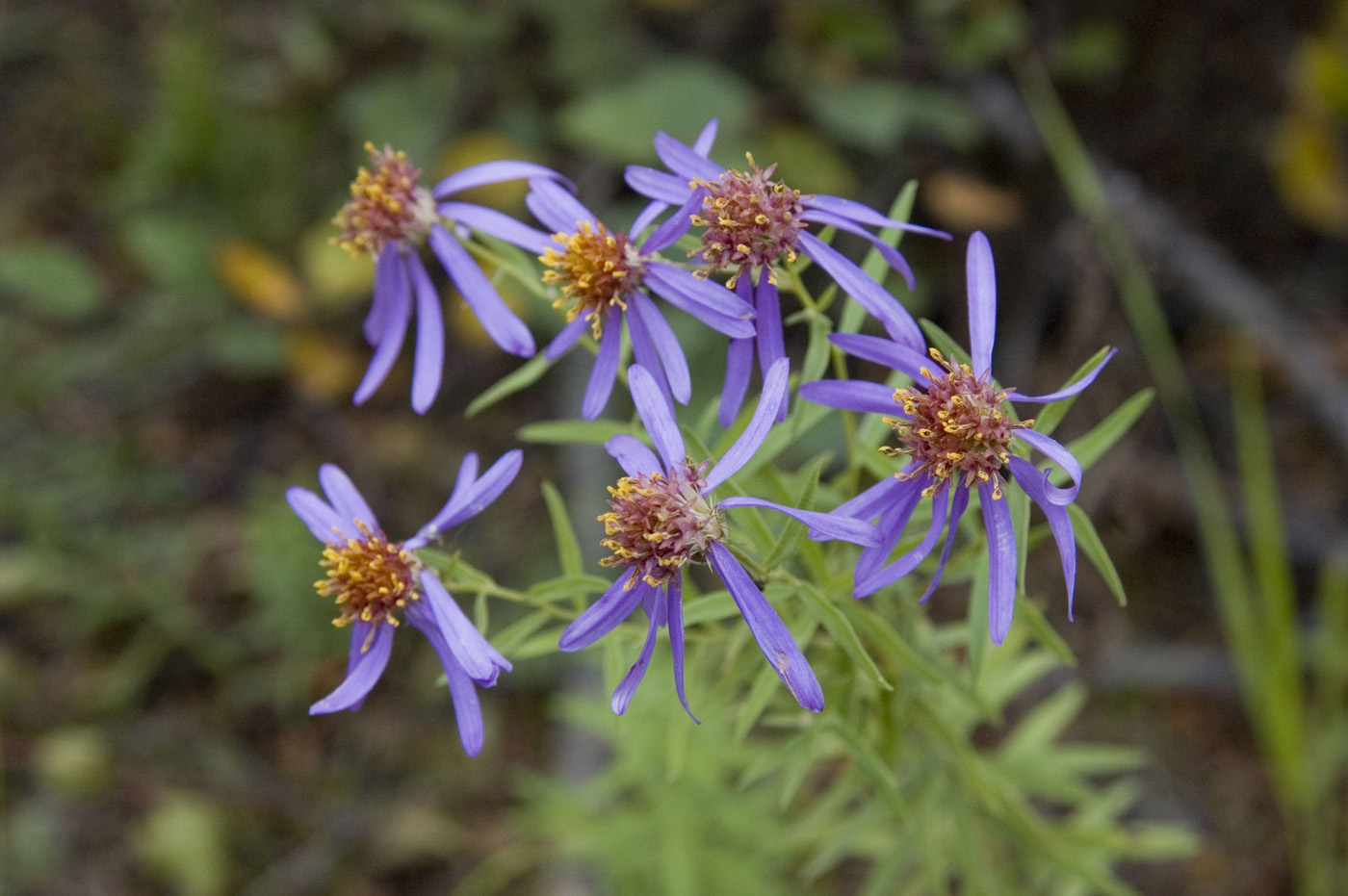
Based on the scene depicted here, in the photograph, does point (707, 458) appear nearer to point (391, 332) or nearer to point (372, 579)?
point (372, 579)

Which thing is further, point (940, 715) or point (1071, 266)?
point (1071, 266)

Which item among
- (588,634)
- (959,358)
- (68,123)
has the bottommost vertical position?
(588,634)

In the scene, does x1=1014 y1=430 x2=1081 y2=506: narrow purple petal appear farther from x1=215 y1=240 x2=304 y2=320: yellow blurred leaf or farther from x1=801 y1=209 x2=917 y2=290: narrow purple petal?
x1=215 y1=240 x2=304 y2=320: yellow blurred leaf

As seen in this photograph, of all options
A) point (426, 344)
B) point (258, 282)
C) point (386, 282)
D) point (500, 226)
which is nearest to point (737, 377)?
point (500, 226)

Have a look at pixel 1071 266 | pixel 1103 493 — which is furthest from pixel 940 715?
pixel 1071 266

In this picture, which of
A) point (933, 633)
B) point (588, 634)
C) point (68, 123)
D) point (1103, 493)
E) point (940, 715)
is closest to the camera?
point (588, 634)

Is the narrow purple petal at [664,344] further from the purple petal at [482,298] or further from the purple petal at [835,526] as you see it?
the purple petal at [835,526]

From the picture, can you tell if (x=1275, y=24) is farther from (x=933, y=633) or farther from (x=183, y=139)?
(x=183, y=139)

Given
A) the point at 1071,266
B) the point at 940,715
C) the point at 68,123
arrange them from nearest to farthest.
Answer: the point at 940,715, the point at 1071,266, the point at 68,123

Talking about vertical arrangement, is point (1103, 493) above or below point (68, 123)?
below

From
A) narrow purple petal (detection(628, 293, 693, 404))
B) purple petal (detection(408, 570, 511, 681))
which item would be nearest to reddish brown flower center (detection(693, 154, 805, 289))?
narrow purple petal (detection(628, 293, 693, 404))
